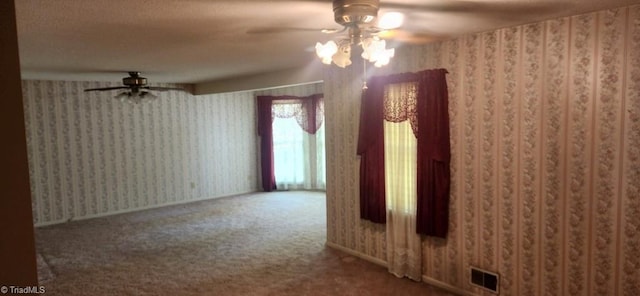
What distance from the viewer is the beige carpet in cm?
363

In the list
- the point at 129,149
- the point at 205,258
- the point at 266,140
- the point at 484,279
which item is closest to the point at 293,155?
the point at 266,140

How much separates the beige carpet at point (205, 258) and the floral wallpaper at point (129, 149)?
1.48ft

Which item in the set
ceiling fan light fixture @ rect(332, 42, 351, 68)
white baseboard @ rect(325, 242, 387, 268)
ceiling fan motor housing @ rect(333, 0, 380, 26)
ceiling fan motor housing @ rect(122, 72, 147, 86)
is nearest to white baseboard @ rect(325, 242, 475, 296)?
white baseboard @ rect(325, 242, 387, 268)

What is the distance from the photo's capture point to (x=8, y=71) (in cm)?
99

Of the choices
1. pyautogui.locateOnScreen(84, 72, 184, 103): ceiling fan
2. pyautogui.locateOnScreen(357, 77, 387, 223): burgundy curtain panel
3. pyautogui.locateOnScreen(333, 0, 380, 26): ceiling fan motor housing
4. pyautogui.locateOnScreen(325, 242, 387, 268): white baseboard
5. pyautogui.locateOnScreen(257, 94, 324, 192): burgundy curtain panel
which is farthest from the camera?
pyautogui.locateOnScreen(257, 94, 324, 192): burgundy curtain panel

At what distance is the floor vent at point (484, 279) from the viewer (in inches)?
125

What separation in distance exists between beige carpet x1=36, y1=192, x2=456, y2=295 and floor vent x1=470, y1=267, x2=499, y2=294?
13.4 inches

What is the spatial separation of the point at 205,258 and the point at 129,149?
10.4 ft

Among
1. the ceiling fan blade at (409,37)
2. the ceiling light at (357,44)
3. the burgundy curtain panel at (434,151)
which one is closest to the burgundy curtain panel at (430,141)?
the burgundy curtain panel at (434,151)

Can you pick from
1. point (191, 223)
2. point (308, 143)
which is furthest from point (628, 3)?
point (308, 143)

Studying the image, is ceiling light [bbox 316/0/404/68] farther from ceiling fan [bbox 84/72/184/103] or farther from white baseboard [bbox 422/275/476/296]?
ceiling fan [bbox 84/72/184/103]

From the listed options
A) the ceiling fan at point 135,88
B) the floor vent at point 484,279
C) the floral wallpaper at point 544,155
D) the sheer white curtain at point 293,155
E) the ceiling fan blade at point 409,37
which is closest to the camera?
the floral wallpaper at point 544,155

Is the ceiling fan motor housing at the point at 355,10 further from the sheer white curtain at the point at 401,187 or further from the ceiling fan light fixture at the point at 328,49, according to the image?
the sheer white curtain at the point at 401,187

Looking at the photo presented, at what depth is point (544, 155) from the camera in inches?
111
